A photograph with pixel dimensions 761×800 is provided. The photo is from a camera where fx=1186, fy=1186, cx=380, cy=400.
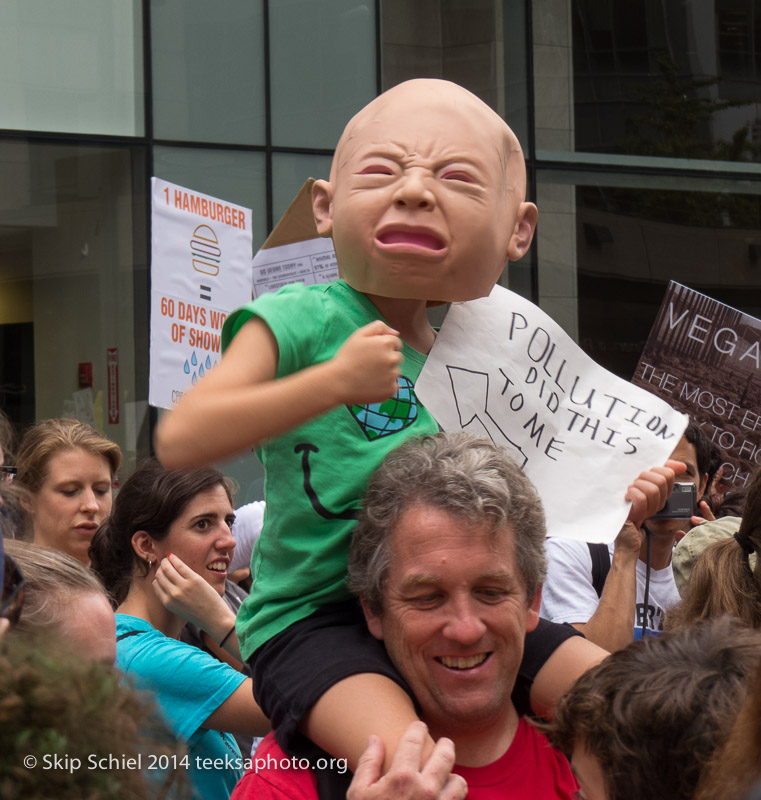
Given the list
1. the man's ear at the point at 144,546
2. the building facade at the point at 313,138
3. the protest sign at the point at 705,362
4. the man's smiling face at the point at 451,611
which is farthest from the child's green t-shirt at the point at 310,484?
the building facade at the point at 313,138

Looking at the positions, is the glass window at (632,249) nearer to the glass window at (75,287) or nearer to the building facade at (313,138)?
the building facade at (313,138)

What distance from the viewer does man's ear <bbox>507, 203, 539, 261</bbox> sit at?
2314mm

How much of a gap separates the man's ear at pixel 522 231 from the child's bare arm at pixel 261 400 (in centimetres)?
49

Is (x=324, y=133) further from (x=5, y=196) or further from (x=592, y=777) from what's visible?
(x=592, y=777)

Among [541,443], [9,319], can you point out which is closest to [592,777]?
[541,443]

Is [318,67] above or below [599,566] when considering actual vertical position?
above

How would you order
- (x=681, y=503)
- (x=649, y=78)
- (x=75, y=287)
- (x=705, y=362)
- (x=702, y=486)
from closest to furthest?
(x=681, y=503) < (x=702, y=486) < (x=705, y=362) < (x=75, y=287) < (x=649, y=78)

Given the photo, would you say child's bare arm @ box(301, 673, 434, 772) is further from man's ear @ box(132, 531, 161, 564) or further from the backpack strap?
the backpack strap

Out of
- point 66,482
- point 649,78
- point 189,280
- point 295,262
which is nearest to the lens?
point 66,482

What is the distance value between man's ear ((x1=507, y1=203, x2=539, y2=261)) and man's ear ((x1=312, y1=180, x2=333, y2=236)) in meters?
0.35

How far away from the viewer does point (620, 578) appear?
2734mm

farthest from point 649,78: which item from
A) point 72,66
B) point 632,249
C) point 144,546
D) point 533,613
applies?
point 533,613

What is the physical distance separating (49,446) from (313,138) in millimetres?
5038

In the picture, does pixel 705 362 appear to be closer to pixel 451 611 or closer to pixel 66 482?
pixel 66 482
